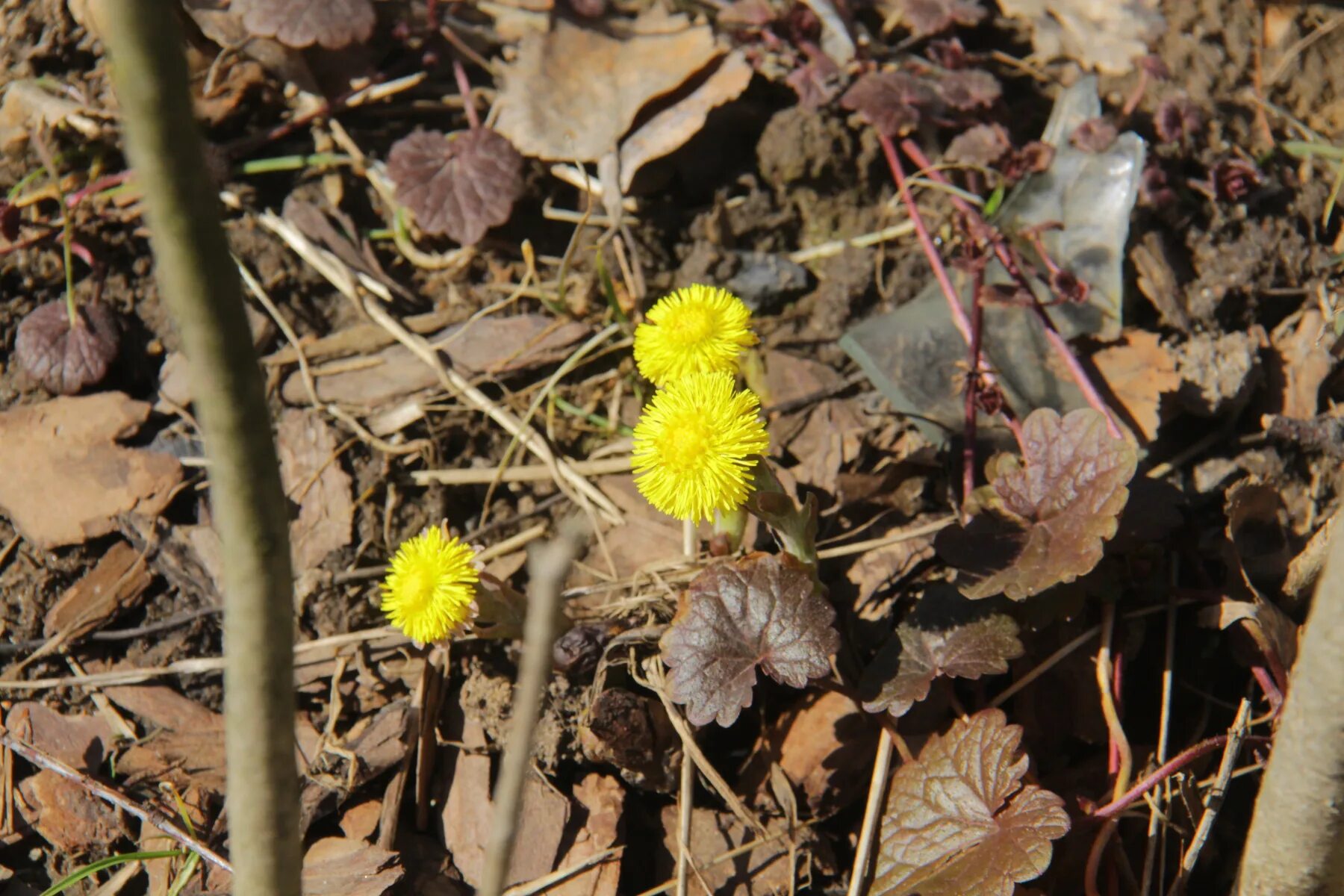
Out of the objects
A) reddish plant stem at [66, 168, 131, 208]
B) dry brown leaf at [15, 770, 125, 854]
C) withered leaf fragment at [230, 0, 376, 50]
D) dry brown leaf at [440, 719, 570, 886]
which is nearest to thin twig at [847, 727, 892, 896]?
dry brown leaf at [440, 719, 570, 886]

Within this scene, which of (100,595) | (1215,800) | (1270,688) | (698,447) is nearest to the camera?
(698,447)

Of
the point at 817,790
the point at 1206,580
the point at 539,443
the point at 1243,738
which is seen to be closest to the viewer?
the point at 1243,738

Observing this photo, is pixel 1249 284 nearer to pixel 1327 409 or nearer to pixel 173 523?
pixel 1327 409

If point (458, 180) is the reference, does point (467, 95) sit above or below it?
above

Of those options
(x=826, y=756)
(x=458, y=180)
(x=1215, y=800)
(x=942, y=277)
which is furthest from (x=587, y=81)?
(x=1215, y=800)

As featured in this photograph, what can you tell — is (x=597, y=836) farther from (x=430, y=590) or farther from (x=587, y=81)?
(x=587, y=81)

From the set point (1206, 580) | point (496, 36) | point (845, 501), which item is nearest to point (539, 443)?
point (845, 501)
